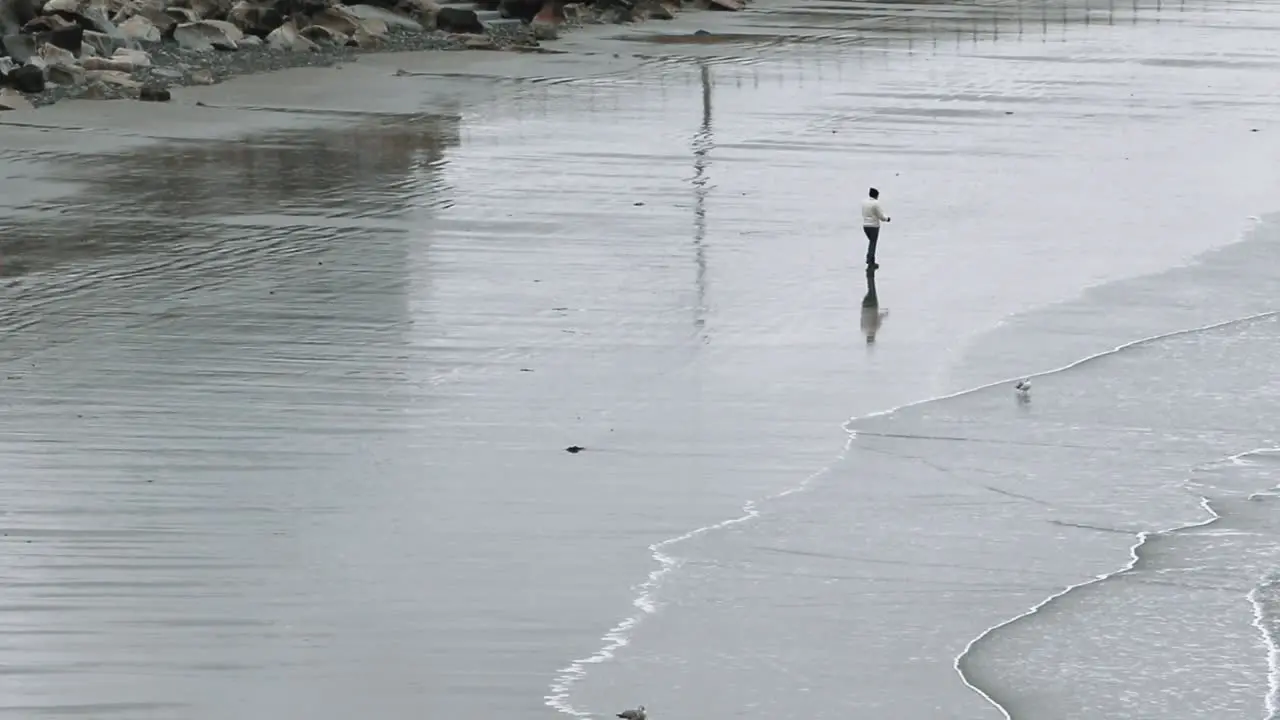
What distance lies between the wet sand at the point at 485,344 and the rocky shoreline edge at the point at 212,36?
1.25m

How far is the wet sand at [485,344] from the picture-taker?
903 centimetres

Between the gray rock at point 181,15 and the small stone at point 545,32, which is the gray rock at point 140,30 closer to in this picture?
the gray rock at point 181,15

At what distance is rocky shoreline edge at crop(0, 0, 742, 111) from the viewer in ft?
94.2

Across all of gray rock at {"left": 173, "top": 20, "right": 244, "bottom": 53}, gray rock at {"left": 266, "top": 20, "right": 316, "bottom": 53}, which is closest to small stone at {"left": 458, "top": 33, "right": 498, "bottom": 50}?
gray rock at {"left": 266, "top": 20, "right": 316, "bottom": 53}

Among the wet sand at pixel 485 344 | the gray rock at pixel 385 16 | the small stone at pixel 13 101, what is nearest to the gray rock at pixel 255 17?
the gray rock at pixel 385 16

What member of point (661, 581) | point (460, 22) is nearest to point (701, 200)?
point (661, 581)

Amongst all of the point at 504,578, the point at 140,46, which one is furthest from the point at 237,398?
the point at 140,46

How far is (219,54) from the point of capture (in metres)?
33.2

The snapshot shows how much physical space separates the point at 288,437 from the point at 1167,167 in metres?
14.2

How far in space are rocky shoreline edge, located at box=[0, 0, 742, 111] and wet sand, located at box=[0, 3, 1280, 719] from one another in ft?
4.10

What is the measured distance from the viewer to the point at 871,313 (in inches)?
623

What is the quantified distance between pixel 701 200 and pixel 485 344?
255 inches

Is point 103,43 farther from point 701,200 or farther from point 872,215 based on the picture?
point 872,215

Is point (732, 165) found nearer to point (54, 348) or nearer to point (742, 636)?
point (54, 348)
